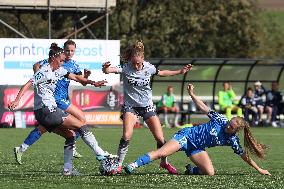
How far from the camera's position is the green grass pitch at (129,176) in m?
15.0

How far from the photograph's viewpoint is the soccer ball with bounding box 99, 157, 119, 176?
16.4m

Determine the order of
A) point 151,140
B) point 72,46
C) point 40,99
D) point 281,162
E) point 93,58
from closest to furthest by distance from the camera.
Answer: point 40,99, point 72,46, point 281,162, point 151,140, point 93,58

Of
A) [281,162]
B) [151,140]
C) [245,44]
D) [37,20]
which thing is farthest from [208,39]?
[281,162]

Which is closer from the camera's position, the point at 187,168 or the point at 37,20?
the point at 187,168

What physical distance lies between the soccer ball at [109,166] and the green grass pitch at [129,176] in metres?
0.15

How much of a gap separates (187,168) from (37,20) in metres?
56.1

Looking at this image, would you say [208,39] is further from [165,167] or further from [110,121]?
[165,167]

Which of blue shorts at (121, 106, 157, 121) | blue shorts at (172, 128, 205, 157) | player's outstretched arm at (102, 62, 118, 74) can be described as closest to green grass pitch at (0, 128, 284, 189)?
blue shorts at (172, 128, 205, 157)

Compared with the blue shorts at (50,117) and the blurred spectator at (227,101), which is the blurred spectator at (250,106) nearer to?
the blurred spectator at (227,101)

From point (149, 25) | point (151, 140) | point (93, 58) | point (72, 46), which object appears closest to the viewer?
point (72, 46)

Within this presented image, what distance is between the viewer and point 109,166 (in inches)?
648

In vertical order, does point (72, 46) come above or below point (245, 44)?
above

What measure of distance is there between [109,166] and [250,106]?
77.3 ft

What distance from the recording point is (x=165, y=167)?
56.5 ft
